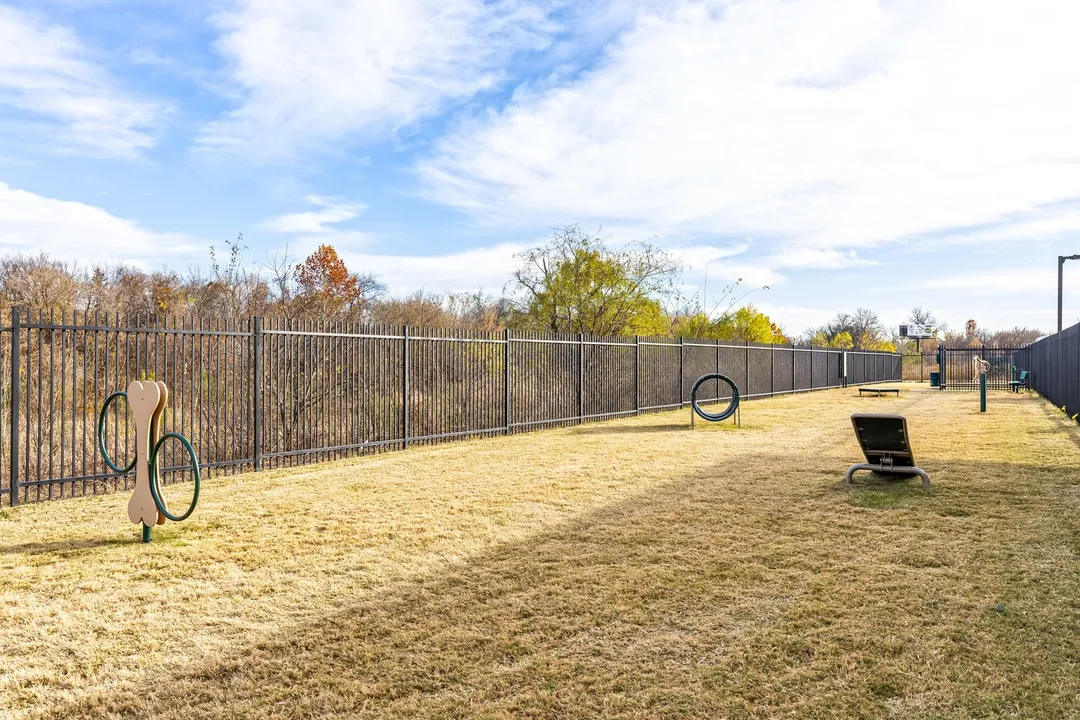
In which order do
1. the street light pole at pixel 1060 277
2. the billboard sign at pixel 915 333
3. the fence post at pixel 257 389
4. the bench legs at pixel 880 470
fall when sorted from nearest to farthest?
the bench legs at pixel 880 470, the fence post at pixel 257 389, the street light pole at pixel 1060 277, the billboard sign at pixel 915 333

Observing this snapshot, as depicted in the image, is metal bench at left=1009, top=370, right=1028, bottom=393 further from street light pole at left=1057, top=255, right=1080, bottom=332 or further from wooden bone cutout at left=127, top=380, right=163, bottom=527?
wooden bone cutout at left=127, top=380, right=163, bottom=527

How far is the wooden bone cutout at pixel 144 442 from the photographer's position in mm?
6012

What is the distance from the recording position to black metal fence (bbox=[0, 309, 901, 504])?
7906mm

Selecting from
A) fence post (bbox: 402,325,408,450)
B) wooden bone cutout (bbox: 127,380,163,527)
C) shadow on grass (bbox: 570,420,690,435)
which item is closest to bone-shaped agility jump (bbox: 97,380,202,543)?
wooden bone cutout (bbox: 127,380,163,527)

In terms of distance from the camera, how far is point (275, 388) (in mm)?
10156

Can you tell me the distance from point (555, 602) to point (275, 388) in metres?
6.98

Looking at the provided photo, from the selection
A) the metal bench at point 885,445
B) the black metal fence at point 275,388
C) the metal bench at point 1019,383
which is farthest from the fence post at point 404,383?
the metal bench at point 1019,383

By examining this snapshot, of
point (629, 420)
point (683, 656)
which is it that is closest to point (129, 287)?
point (629, 420)

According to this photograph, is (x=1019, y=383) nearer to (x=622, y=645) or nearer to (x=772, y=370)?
(x=772, y=370)

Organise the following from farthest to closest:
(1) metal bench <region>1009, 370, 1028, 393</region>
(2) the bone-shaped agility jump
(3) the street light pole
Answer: (1) metal bench <region>1009, 370, 1028, 393</region> < (3) the street light pole < (2) the bone-shaped agility jump

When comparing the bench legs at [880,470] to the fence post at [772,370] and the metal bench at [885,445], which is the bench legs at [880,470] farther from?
the fence post at [772,370]

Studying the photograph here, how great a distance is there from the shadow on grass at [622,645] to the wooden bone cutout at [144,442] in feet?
8.43

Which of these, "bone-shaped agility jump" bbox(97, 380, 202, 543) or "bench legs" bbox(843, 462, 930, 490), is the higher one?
"bone-shaped agility jump" bbox(97, 380, 202, 543)

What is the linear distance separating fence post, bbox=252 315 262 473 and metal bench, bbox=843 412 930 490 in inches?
288
